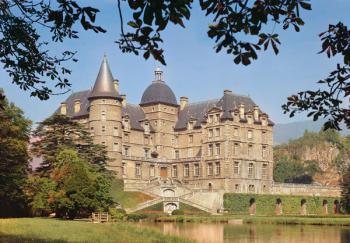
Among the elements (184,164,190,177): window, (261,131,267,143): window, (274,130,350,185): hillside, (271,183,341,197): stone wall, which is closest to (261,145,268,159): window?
(261,131,267,143): window

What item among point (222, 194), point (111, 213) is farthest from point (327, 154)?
point (111, 213)

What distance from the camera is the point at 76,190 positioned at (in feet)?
95.6

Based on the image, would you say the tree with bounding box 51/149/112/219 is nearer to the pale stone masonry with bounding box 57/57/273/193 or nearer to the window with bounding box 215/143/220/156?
the pale stone masonry with bounding box 57/57/273/193

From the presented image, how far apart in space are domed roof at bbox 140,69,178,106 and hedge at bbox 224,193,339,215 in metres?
12.8

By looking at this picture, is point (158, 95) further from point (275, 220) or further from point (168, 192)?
point (275, 220)

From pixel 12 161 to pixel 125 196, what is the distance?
2005cm

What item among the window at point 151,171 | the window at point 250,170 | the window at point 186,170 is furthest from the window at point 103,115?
the window at point 250,170

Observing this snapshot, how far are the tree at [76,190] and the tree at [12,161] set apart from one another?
6.31ft

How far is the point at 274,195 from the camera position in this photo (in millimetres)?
54531

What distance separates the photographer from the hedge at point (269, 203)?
51.3 meters

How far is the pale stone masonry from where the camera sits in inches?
2040

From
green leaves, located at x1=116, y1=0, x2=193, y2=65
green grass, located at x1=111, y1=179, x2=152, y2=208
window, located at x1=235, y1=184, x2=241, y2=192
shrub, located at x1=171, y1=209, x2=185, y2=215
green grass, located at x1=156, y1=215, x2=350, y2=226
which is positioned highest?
green leaves, located at x1=116, y1=0, x2=193, y2=65

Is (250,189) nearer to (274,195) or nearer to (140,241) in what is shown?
(274,195)

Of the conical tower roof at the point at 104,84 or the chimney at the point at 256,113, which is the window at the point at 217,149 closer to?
the chimney at the point at 256,113
